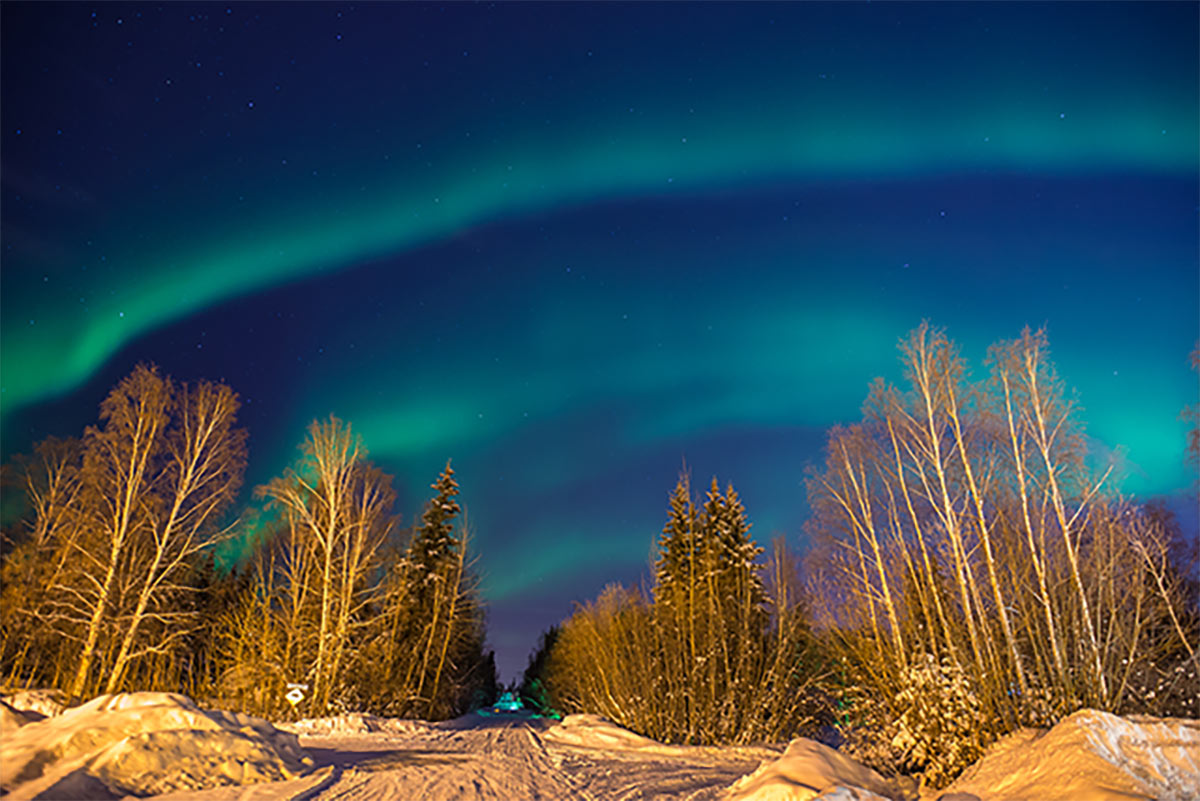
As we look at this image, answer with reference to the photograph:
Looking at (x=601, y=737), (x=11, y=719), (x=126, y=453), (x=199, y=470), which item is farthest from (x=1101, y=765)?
(x=126, y=453)

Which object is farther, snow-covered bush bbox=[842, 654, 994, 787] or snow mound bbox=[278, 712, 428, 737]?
snow mound bbox=[278, 712, 428, 737]

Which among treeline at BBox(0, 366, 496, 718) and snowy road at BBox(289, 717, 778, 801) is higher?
treeline at BBox(0, 366, 496, 718)

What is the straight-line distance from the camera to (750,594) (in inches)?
552

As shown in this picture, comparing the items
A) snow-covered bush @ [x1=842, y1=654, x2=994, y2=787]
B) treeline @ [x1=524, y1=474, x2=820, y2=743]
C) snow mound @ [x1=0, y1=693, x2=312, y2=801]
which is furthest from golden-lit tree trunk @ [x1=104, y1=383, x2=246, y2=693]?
snow-covered bush @ [x1=842, y1=654, x2=994, y2=787]

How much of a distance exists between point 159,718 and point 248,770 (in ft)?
3.44

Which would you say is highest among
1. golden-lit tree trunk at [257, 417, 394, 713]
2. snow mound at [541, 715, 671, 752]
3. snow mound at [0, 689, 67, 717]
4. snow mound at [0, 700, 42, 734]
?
golden-lit tree trunk at [257, 417, 394, 713]

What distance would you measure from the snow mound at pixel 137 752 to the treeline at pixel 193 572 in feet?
21.2

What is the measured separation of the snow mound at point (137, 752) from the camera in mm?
4895

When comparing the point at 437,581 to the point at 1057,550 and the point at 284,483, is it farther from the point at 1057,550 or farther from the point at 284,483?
the point at 1057,550

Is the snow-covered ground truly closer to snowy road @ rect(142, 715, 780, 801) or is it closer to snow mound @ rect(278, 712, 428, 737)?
snowy road @ rect(142, 715, 780, 801)

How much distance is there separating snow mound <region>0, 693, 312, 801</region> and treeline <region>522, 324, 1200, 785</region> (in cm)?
804

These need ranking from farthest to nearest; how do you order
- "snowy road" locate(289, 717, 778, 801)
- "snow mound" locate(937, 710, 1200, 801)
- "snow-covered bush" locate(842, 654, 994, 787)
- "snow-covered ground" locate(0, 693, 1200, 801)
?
"snow-covered bush" locate(842, 654, 994, 787), "snowy road" locate(289, 717, 778, 801), "snow-covered ground" locate(0, 693, 1200, 801), "snow mound" locate(937, 710, 1200, 801)

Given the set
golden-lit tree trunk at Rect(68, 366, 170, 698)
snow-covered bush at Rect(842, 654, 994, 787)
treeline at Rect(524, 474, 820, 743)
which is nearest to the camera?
snow-covered bush at Rect(842, 654, 994, 787)

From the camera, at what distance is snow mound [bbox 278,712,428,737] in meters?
13.1
